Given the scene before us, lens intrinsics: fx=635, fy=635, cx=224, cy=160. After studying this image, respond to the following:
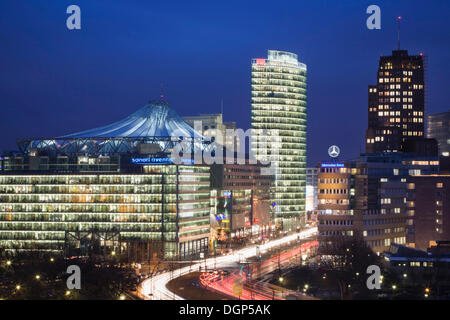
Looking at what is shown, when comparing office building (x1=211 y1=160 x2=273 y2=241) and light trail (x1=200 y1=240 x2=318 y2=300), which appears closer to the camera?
light trail (x1=200 y1=240 x2=318 y2=300)

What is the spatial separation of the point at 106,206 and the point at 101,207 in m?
1.09

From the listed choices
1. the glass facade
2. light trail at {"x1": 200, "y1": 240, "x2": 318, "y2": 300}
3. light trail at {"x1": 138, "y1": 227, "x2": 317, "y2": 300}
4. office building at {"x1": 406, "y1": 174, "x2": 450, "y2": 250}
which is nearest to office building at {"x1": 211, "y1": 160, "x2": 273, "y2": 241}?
light trail at {"x1": 138, "y1": 227, "x2": 317, "y2": 300}

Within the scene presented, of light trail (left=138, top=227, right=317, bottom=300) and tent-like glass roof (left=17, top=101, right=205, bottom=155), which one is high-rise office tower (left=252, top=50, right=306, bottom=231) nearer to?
tent-like glass roof (left=17, top=101, right=205, bottom=155)

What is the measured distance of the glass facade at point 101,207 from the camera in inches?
Result: 4892

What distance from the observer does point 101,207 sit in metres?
126

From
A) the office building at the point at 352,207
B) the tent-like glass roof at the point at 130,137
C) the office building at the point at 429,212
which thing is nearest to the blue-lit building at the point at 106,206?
the tent-like glass roof at the point at 130,137

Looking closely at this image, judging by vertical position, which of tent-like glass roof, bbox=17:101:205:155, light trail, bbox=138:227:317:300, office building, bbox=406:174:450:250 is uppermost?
tent-like glass roof, bbox=17:101:205:155

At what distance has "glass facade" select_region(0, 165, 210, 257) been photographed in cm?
12425

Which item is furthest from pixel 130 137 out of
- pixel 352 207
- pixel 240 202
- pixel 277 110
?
pixel 277 110

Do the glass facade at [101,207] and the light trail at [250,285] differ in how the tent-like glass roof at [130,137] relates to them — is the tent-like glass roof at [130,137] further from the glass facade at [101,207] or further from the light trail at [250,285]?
the light trail at [250,285]

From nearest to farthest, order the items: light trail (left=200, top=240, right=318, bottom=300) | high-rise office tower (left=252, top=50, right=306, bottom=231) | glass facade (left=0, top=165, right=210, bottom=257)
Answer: light trail (left=200, top=240, right=318, bottom=300)
glass facade (left=0, top=165, right=210, bottom=257)
high-rise office tower (left=252, top=50, right=306, bottom=231)

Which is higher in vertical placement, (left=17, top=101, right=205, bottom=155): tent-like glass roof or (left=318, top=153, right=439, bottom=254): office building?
(left=17, top=101, right=205, bottom=155): tent-like glass roof
